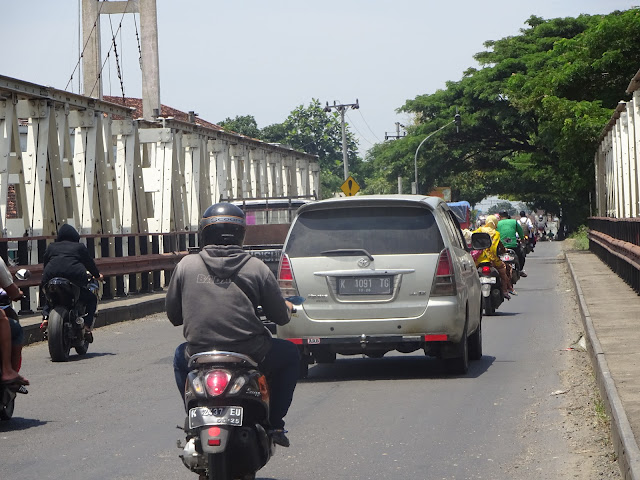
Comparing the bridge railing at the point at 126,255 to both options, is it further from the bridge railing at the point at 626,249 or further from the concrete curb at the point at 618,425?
the concrete curb at the point at 618,425

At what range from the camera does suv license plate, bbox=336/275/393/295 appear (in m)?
10.4

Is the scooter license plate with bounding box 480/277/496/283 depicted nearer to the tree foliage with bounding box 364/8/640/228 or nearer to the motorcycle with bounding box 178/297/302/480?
the motorcycle with bounding box 178/297/302/480

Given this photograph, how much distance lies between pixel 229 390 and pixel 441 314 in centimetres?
512

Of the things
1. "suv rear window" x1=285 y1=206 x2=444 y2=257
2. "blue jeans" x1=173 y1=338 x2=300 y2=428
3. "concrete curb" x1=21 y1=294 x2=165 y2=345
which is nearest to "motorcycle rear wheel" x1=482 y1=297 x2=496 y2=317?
"concrete curb" x1=21 y1=294 x2=165 y2=345

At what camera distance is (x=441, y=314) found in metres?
10.3

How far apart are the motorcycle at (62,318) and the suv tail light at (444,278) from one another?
4654 mm

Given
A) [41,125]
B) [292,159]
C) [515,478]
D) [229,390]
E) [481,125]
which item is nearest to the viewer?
[229,390]

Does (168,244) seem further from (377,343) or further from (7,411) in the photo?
(7,411)

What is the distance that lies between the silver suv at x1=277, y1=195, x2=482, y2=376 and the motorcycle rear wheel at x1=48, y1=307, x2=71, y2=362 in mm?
3411

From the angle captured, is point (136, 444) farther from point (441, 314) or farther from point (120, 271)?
point (120, 271)

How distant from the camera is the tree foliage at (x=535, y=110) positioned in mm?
37906

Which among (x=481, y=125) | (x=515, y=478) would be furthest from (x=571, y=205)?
(x=515, y=478)

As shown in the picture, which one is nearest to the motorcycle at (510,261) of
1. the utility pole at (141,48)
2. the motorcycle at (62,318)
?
the motorcycle at (62,318)

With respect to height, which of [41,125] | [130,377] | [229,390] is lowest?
[130,377]
